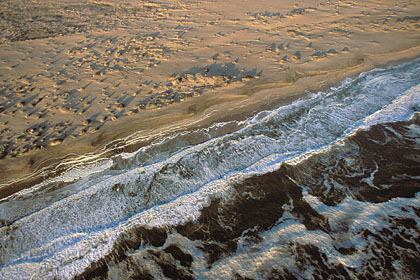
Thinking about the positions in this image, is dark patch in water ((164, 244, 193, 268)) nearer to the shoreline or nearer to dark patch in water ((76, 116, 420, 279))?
dark patch in water ((76, 116, 420, 279))

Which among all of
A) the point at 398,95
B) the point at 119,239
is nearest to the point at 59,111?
the point at 119,239

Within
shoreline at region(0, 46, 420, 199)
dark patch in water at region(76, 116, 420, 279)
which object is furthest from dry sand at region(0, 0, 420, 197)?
dark patch in water at region(76, 116, 420, 279)

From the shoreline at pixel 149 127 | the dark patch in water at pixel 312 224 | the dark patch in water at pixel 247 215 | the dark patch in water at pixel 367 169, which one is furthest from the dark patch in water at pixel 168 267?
the dark patch in water at pixel 367 169

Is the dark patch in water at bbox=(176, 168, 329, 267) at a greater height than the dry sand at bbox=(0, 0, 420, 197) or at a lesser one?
lesser

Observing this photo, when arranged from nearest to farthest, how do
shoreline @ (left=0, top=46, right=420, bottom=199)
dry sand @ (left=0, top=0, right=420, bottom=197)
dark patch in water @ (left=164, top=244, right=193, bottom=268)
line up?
1. dark patch in water @ (left=164, top=244, right=193, bottom=268)
2. shoreline @ (left=0, top=46, right=420, bottom=199)
3. dry sand @ (left=0, top=0, right=420, bottom=197)

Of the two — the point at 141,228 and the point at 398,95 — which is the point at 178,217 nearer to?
the point at 141,228

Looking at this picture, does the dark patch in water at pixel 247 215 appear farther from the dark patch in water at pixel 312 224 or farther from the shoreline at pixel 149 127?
the shoreline at pixel 149 127


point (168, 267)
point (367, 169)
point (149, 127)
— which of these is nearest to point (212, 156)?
point (149, 127)
